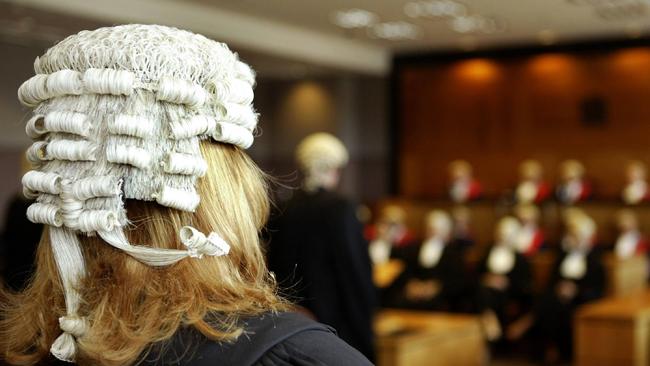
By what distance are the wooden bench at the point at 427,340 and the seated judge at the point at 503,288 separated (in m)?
2.26

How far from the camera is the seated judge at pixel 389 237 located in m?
12.4

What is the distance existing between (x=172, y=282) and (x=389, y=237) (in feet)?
38.7

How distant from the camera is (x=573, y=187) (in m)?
14.8

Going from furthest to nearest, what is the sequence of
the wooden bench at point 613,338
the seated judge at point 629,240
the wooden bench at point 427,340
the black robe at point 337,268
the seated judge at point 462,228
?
the seated judge at point 462,228 → the seated judge at point 629,240 → the wooden bench at point 613,338 → the wooden bench at point 427,340 → the black robe at point 337,268

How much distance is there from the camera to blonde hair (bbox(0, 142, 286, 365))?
110 cm

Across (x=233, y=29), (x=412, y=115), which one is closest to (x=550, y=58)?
(x=412, y=115)

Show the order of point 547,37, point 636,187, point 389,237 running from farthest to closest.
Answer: point 547,37 < point 636,187 < point 389,237

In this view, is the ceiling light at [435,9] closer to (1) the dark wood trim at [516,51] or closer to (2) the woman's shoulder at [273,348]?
(1) the dark wood trim at [516,51]

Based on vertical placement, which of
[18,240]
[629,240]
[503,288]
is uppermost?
[18,240]

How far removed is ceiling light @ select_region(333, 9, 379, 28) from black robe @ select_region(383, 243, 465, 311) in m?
3.55

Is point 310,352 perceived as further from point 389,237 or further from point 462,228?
point 462,228

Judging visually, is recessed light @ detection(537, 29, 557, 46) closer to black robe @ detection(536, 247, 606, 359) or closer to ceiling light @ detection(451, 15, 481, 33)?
ceiling light @ detection(451, 15, 481, 33)

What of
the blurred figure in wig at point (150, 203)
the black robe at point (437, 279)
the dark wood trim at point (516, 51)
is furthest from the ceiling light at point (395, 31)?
the blurred figure in wig at point (150, 203)

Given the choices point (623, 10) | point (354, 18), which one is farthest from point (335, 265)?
point (623, 10)
